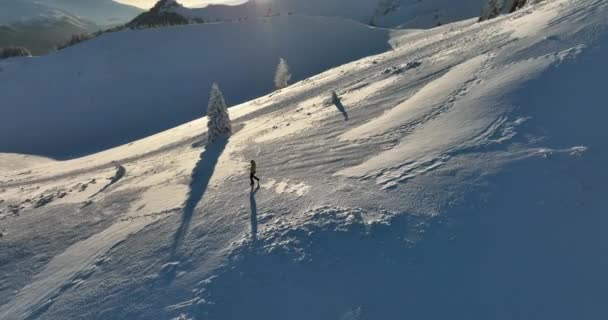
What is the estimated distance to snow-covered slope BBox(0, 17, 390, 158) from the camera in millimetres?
54656

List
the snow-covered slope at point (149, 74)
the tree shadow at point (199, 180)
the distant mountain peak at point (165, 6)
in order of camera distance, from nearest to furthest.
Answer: the tree shadow at point (199, 180) → the snow-covered slope at point (149, 74) → the distant mountain peak at point (165, 6)

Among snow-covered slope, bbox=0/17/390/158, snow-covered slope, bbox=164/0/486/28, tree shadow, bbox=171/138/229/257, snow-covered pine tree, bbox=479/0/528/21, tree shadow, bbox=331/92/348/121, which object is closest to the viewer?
tree shadow, bbox=171/138/229/257

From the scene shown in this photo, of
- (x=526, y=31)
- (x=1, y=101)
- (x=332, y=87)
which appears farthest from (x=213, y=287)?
(x=1, y=101)

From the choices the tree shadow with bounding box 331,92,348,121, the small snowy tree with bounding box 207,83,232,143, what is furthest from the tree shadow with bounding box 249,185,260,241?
the small snowy tree with bounding box 207,83,232,143

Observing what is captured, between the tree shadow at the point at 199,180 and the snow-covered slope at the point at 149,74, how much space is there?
3136 centimetres

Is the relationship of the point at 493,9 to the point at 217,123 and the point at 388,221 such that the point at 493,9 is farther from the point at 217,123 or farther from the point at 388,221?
the point at 388,221

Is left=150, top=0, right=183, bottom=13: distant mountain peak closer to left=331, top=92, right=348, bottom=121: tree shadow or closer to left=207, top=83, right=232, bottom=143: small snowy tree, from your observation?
left=207, top=83, right=232, bottom=143: small snowy tree

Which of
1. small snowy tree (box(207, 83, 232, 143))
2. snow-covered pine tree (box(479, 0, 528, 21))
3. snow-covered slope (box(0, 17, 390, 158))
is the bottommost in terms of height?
small snowy tree (box(207, 83, 232, 143))

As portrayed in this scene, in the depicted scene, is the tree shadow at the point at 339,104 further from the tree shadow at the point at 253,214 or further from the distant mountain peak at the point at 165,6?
the distant mountain peak at the point at 165,6

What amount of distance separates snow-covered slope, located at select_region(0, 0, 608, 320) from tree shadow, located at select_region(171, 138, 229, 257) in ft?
0.38

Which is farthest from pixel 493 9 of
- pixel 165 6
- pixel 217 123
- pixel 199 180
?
pixel 165 6

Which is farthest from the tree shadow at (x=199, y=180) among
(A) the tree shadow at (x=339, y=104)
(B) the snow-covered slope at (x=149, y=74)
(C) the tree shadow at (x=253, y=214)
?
(B) the snow-covered slope at (x=149, y=74)

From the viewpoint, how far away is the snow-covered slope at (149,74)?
179ft

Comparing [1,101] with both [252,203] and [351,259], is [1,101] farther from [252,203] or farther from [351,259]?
[351,259]
